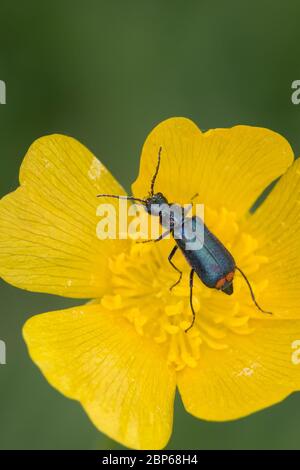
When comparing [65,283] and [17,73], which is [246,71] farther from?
[65,283]

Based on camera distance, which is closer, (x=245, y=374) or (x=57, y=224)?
(x=245, y=374)

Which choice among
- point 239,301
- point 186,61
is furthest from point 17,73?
point 239,301

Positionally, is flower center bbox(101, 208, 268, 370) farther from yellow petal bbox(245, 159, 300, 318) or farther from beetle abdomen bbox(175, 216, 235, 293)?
beetle abdomen bbox(175, 216, 235, 293)

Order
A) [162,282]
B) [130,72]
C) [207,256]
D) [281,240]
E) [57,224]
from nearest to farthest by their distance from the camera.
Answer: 1. [207,256]
2. [57,224]
3. [162,282]
4. [281,240]
5. [130,72]

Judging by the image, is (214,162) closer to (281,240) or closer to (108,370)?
(281,240)

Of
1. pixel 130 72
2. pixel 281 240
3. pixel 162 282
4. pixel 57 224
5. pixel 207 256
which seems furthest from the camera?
pixel 130 72

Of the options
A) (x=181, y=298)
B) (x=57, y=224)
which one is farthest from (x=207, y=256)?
(x=57, y=224)

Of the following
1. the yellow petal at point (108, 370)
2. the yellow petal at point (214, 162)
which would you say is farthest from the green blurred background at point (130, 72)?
the yellow petal at point (108, 370)
